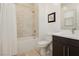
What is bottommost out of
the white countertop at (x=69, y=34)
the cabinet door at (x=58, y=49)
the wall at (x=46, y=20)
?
the cabinet door at (x=58, y=49)

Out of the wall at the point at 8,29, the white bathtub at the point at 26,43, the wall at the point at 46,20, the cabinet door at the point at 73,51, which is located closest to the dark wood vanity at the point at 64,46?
the cabinet door at the point at 73,51

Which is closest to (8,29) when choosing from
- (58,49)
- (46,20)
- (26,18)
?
(26,18)

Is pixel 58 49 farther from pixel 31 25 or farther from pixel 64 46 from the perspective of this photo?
pixel 31 25

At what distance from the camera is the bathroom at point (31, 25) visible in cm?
146

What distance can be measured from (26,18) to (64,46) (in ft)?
2.11

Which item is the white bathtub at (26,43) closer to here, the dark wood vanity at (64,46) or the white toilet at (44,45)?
the white toilet at (44,45)

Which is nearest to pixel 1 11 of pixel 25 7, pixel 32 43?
pixel 25 7

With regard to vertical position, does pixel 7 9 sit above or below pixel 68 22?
above

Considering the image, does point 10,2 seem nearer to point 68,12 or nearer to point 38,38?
point 38,38

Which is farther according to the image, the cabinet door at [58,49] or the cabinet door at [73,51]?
the cabinet door at [58,49]

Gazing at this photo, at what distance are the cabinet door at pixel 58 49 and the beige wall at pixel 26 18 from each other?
37 centimetres

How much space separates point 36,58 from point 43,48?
0.17 m

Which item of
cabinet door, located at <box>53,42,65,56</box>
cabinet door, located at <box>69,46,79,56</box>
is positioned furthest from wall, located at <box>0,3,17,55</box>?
cabinet door, located at <box>69,46,79,56</box>

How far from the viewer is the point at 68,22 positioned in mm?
1489
